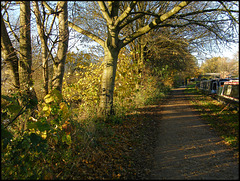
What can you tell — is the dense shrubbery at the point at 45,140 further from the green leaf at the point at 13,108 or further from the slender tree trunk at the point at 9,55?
the slender tree trunk at the point at 9,55

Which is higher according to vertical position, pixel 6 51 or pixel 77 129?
pixel 6 51

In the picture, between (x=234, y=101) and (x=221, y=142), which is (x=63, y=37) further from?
(x=234, y=101)

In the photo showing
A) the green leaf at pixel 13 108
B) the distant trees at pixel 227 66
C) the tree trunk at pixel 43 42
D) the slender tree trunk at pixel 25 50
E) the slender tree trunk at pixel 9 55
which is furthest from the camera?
the slender tree trunk at pixel 25 50

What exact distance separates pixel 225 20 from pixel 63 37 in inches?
278

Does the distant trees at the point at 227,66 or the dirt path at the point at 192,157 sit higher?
the distant trees at the point at 227,66

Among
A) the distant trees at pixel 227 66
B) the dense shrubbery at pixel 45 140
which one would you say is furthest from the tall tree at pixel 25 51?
the distant trees at pixel 227 66

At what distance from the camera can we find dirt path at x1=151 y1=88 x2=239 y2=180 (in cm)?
344

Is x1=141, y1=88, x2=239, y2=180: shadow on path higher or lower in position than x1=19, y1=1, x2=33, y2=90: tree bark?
lower

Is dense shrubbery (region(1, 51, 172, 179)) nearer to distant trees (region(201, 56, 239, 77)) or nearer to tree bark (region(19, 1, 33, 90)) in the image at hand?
tree bark (region(19, 1, 33, 90))


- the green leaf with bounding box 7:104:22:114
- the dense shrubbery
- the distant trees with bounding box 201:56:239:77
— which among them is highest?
the distant trees with bounding box 201:56:239:77

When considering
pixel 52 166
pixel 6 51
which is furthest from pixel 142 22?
pixel 52 166

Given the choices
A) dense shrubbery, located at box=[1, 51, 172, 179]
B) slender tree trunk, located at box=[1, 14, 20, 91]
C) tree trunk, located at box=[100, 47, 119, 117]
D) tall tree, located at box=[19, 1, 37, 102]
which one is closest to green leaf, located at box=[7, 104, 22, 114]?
dense shrubbery, located at box=[1, 51, 172, 179]

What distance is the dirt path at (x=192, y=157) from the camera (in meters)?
3.44

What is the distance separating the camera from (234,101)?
1110 centimetres
